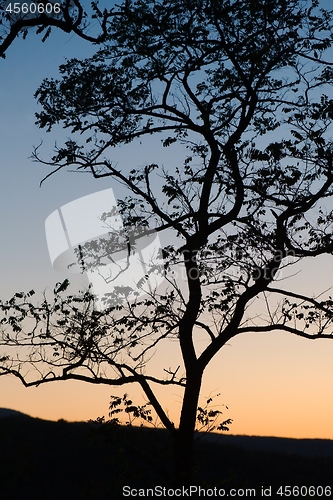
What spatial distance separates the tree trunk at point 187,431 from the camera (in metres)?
12.6

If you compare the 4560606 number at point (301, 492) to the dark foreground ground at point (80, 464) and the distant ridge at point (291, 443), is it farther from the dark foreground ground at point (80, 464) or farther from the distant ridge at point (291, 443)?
the distant ridge at point (291, 443)

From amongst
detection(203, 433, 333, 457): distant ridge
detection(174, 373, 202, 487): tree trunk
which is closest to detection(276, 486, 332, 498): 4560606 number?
detection(174, 373, 202, 487): tree trunk

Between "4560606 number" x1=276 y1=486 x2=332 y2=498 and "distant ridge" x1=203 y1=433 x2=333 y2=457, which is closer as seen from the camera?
"4560606 number" x1=276 y1=486 x2=332 y2=498

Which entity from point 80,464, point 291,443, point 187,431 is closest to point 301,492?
point 187,431

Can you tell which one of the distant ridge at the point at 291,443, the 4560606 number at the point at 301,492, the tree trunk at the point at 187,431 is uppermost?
the distant ridge at the point at 291,443

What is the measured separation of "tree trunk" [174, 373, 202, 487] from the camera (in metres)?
12.6

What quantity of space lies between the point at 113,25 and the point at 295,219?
20.2 feet

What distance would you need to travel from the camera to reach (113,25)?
13.0 meters

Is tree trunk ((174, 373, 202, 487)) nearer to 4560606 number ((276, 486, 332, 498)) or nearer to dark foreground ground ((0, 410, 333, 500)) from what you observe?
4560606 number ((276, 486, 332, 498))

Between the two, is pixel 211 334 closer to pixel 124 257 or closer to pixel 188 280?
pixel 188 280

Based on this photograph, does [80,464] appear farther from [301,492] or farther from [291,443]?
[291,443]

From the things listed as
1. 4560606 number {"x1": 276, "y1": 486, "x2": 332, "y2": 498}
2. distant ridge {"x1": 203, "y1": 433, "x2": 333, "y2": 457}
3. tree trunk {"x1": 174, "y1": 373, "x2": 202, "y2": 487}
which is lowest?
4560606 number {"x1": 276, "y1": 486, "x2": 332, "y2": 498}

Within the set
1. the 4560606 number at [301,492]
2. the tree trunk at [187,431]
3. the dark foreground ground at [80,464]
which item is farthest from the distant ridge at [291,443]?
the tree trunk at [187,431]

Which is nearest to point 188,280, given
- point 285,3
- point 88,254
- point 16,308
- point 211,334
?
point 211,334
